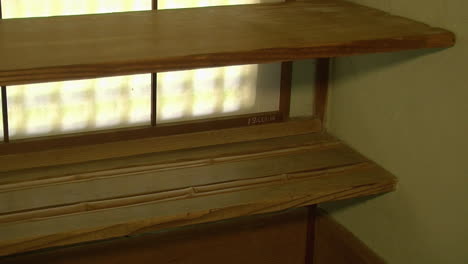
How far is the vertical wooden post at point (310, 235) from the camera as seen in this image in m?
1.83

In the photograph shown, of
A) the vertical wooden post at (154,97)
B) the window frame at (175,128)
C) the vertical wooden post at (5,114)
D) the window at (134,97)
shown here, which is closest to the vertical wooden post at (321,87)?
the window frame at (175,128)

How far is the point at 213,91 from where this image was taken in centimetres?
168

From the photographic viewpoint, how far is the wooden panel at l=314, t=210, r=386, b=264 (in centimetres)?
173

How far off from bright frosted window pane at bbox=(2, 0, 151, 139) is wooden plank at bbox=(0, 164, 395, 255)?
258 mm

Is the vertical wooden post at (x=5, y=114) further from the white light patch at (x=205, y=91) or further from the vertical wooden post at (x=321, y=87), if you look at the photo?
the vertical wooden post at (x=321, y=87)

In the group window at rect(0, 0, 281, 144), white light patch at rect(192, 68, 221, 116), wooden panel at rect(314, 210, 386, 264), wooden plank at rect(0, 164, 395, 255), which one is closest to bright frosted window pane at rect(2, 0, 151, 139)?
window at rect(0, 0, 281, 144)

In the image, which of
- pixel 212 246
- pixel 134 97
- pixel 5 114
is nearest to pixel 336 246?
pixel 212 246

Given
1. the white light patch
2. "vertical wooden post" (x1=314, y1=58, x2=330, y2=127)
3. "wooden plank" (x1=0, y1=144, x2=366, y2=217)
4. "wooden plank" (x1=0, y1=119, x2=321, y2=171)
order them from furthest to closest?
"vertical wooden post" (x1=314, y1=58, x2=330, y2=127), the white light patch, "wooden plank" (x1=0, y1=119, x2=321, y2=171), "wooden plank" (x1=0, y1=144, x2=366, y2=217)

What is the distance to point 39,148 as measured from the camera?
5.07ft

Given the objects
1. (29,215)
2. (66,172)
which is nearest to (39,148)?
(66,172)

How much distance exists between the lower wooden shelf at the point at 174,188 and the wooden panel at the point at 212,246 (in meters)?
0.22

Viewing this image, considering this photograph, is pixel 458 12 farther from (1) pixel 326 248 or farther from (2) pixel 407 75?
(1) pixel 326 248

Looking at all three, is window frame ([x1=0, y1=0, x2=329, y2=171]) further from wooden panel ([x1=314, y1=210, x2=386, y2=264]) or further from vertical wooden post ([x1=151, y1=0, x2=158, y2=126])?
wooden panel ([x1=314, y1=210, x2=386, y2=264])

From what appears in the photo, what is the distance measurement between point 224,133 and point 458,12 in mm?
598
